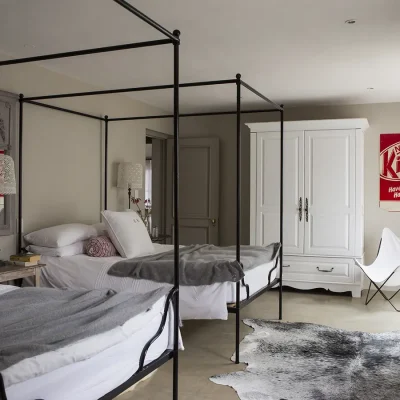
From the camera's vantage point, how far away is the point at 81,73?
4.92m

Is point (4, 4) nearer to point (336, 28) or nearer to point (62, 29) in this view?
point (62, 29)

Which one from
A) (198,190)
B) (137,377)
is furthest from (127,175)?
(137,377)

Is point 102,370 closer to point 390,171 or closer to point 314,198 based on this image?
point 314,198

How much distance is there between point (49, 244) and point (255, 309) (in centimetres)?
237

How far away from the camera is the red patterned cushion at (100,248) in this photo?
171 inches

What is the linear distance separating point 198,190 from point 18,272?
12.9ft

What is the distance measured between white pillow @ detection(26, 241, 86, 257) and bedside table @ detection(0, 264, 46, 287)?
0.22m

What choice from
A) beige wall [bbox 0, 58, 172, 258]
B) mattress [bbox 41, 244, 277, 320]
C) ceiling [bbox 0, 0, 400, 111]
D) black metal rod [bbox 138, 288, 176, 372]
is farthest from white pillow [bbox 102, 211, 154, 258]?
black metal rod [bbox 138, 288, 176, 372]

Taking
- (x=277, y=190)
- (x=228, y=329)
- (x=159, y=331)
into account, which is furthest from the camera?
(x=277, y=190)

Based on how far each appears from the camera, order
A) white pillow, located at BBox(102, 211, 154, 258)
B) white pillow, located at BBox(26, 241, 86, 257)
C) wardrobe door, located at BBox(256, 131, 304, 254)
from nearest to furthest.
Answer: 1. white pillow, located at BBox(26, 241, 86, 257)
2. white pillow, located at BBox(102, 211, 154, 258)
3. wardrobe door, located at BBox(256, 131, 304, 254)

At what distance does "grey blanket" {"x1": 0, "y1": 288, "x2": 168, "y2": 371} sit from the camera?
1.87 m

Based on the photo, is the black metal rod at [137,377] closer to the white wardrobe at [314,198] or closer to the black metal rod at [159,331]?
the black metal rod at [159,331]

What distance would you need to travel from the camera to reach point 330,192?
626 cm

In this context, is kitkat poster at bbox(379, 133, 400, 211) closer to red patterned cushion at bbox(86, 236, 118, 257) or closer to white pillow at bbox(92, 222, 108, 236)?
white pillow at bbox(92, 222, 108, 236)
